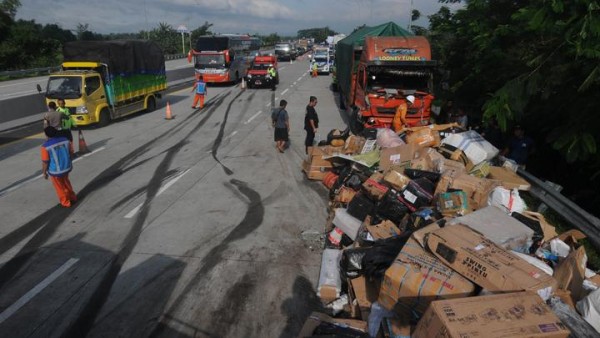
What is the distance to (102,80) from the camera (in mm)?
15789

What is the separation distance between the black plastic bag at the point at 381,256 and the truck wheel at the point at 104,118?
1360 cm

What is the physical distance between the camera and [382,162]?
29.1 ft

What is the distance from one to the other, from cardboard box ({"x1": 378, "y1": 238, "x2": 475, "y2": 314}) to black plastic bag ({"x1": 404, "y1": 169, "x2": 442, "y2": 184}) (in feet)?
10.1

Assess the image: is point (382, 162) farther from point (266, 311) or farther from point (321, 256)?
point (266, 311)

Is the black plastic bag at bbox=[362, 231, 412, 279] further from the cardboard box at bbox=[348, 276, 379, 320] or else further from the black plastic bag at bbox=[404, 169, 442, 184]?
the black plastic bag at bbox=[404, 169, 442, 184]

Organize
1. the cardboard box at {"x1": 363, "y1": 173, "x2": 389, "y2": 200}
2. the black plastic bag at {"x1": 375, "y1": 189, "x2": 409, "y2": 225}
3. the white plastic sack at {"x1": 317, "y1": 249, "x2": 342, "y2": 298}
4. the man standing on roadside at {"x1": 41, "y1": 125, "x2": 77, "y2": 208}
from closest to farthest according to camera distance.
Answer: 1. the white plastic sack at {"x1": 317, "y1": 249, "x2": 342, "y2": 298}
2. the black plastic bag at {"x1": 375, "y1": 189, "x2": 409, "y2": 225}
3. the cardboard box at {"x1": 363, "y1": 173, "x2": 389, "y2": 200}
4. the man standing on roadside at {"x1": 41, "y1": 125, "x2": 77, "y2": 208}

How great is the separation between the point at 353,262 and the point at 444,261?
128cm

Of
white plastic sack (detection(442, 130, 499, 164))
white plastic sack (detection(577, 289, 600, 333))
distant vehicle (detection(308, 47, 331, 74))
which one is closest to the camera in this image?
white plastic sack (detection(577, 289, 600, 333))

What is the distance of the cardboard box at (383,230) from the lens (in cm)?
610

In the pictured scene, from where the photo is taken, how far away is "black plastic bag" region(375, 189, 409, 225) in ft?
22.6

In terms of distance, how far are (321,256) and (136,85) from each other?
1446 cm

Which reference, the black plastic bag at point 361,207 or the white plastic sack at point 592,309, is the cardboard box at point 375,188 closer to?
the black plastic bag at point 361,207

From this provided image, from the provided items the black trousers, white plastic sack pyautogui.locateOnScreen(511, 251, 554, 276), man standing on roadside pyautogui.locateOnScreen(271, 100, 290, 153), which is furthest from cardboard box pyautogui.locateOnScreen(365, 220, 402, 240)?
man standing on roadside pyautogui.locateOnScreen(271, 100, 290, 153)

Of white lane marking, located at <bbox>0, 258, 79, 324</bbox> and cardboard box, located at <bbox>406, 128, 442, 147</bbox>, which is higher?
cardboard box, located at <bbox>406, 128, 442, 147</bbox>
